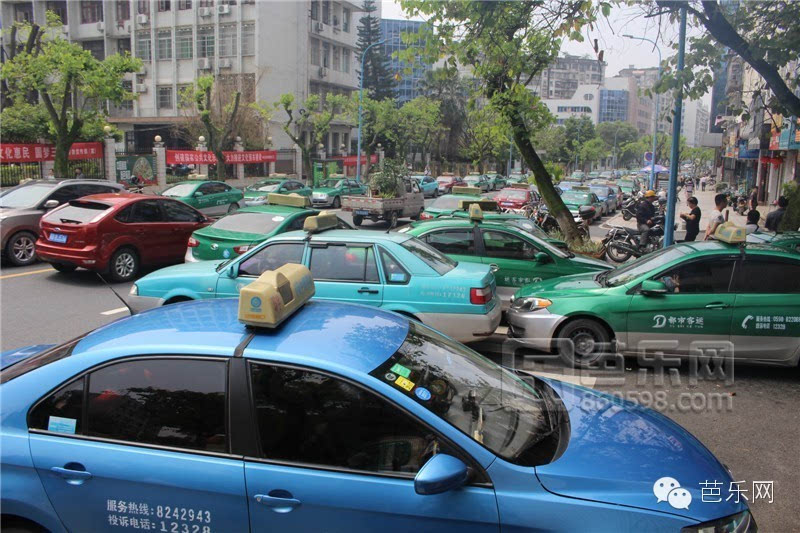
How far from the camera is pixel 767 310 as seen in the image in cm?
682

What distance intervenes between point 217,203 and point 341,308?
59.4ft

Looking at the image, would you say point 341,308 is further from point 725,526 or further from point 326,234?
point 326,234

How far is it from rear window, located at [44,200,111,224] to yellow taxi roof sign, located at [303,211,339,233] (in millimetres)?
5562

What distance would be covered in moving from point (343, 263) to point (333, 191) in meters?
24.0

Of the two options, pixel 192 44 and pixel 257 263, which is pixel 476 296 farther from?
pixel 192 44

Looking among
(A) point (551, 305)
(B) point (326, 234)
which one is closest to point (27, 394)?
(B) point (326, 234)

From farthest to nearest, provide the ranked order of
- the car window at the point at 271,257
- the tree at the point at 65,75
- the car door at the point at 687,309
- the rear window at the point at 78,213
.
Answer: the tree at the point at 65,75, the rear window at the point at 78,213, the car window at the point at 271,257, the car door at the point at 687,309

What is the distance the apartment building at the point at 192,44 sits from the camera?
1921 inches

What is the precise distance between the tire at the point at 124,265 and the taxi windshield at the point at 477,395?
930 centimetres

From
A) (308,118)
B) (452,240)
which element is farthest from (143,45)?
(452,240)

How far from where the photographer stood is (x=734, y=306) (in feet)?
22.6

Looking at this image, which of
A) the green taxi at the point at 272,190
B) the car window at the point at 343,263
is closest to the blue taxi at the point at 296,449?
the car window at the point at 343,263

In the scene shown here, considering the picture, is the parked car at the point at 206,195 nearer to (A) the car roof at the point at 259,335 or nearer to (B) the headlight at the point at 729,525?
(A) the car roof at the point at 259,335

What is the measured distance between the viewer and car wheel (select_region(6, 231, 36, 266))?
12.9m
